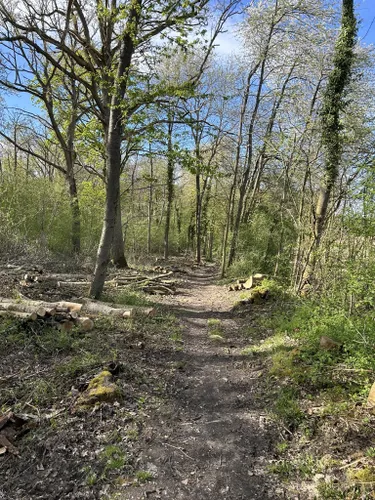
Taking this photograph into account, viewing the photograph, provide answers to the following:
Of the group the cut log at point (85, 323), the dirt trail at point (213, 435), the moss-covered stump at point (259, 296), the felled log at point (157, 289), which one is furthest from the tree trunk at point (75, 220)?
the dirt trail at point (213, 435)

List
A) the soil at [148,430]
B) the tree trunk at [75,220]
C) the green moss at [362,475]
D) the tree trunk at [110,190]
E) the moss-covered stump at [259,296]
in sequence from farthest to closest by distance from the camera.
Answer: the tree trunk at [75,220] → the moss-covered stump at [259,296] → the tree trunk at [110,190] → the soil at [148,430] → the green moss at [362,475]

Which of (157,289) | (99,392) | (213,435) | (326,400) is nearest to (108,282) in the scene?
(157,289)

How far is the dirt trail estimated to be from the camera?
2.61 m

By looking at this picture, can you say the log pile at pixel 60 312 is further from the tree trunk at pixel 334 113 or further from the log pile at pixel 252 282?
the log pile at pixel 252 282

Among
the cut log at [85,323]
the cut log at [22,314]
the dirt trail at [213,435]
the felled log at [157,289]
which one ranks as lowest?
the dirt trail at [213,435]

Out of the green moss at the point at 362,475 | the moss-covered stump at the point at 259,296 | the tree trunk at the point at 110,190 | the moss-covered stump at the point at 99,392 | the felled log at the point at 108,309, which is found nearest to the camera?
the green moss at the point at 362,475

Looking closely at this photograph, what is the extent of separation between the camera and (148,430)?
327cm

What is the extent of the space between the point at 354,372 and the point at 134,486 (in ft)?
8.94

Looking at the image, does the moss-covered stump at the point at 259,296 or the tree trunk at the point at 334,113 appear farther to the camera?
the moss-covered stump at the point at 259,296

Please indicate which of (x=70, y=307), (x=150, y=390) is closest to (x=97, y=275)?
(x=70, y=307)

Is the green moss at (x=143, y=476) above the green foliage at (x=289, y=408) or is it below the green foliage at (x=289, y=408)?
below

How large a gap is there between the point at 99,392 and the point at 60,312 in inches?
93.3

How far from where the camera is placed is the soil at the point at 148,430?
261 centimetres

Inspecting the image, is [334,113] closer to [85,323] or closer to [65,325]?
[85,323]
